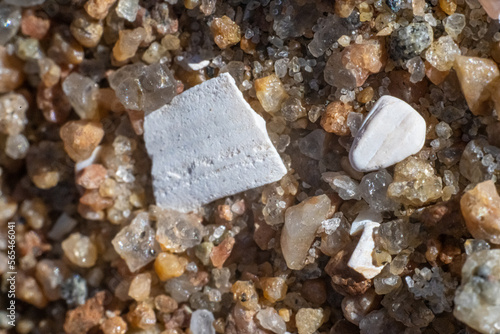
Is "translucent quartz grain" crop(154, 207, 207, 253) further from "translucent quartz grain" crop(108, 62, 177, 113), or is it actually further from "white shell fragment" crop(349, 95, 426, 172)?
"white shell fragment" crop(349, 95, 426, 172)

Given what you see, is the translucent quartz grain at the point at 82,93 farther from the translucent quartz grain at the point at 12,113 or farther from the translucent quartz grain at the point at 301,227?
the translucent quartz grain at the point at 301,227

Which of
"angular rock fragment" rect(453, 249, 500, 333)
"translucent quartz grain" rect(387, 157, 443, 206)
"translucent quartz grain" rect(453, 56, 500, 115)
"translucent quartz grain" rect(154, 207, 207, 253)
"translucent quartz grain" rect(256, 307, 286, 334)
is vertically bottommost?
"translucent quartz grain" rect(256, 307, 286, 334)

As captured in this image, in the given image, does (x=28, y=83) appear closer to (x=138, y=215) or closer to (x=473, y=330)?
(x=138, y=215)

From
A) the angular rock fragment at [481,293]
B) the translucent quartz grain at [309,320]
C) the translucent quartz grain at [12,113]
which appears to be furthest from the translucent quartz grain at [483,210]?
the translucent quartz grain at [12,113]

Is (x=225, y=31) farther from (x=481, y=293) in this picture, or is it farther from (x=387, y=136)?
(x=481, y=293)

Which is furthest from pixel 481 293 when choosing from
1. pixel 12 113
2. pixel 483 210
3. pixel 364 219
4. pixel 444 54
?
pixel 12 113

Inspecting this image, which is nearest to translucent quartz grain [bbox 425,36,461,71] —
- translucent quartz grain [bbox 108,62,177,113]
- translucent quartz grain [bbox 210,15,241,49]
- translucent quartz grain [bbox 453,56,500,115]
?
translucent quartz grain [bbox 453,56,500,115]

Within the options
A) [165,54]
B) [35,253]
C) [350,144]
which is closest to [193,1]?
[165,54]
